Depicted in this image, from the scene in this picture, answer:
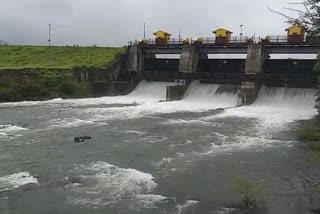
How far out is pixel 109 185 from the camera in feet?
42.9

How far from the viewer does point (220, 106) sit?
34031 mm

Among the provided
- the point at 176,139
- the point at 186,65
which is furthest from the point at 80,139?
the point at 186,65

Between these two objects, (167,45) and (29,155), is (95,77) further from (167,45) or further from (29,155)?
(29,155)

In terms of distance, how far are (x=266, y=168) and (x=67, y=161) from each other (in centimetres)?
776

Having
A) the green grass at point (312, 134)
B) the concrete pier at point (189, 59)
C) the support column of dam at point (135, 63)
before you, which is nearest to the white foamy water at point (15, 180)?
the green grass at point (312, 134)

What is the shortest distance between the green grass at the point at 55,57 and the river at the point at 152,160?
1347 cm

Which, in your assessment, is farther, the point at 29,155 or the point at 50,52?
the point at 50,52

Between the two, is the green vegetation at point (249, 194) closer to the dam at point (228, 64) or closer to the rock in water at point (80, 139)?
the rock in water at point (80, 139)

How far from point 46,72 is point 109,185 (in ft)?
92.5

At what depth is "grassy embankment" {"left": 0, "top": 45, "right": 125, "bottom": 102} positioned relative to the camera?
36.5 metres

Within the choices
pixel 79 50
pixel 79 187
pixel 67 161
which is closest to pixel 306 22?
pixel 79 187

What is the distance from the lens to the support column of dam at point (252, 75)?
33500mm

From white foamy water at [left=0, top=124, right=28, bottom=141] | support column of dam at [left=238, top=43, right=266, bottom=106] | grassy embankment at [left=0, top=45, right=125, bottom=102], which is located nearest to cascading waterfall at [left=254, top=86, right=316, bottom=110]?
support column of dam at [left=238, top=43, right=266, bottom=106]

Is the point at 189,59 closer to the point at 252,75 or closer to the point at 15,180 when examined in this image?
the point at 252,75
